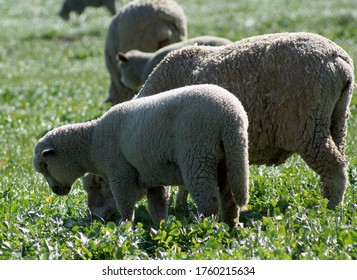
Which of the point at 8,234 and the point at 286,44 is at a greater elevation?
the point at 286,44

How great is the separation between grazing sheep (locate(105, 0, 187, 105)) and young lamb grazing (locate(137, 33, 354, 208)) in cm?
731

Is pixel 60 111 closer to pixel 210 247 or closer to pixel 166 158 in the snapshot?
pixel 166 158

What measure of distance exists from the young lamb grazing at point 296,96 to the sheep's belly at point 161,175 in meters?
0.99

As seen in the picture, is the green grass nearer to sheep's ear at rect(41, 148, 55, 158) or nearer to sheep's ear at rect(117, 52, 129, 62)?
sheep's ear at rect(41, 148, 55, 158)

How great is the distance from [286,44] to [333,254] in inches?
101

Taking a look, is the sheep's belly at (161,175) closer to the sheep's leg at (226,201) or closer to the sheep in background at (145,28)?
the sheep's leg at (226,201)

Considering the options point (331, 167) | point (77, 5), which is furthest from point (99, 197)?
point (77, 5)

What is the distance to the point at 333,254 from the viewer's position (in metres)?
5.77

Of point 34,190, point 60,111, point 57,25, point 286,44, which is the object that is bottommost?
point 57,25

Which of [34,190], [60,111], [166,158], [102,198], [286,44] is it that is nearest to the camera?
[166,158]

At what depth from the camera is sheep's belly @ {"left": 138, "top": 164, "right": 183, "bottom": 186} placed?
7.19 metres

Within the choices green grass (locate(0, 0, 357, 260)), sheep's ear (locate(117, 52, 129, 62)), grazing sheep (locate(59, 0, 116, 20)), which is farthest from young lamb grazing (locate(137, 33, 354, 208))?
grazing sheep (locate(59, 0, 116, 20))

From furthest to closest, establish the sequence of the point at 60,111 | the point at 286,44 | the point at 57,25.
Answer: the point at 57,25 < the point at 60,111 < the point at 286,44

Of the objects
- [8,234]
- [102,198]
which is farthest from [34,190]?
Result: [8,234]
